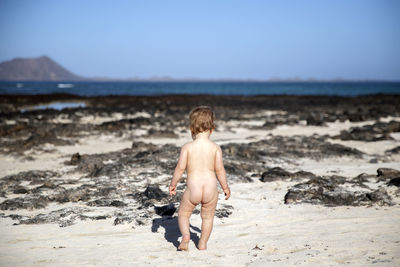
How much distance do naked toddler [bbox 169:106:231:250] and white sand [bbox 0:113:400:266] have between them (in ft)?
1.05

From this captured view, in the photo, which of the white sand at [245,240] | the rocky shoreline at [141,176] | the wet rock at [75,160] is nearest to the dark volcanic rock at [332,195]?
the rocky shoreline at [141,176]

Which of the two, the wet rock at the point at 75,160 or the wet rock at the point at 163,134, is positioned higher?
the wet rock at the point at 163,134

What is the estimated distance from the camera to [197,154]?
12.7ft

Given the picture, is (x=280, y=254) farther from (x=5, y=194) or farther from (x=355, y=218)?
(x=5, y=194)

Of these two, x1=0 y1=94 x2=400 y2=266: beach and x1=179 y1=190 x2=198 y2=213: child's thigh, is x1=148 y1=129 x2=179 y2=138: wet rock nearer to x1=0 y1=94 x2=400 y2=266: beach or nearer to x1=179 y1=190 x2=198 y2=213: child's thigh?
x1=0 y1=94 x2=400 y2=266: beach

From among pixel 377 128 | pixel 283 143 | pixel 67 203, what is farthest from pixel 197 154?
pixel 377 128

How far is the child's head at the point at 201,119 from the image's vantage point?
12.6ft

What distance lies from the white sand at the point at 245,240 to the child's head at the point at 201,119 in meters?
1.32

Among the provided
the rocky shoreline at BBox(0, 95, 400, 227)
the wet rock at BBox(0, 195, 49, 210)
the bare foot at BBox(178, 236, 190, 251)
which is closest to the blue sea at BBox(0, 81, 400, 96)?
the rocky shoreline at BBox(0, 95, 400, 227)

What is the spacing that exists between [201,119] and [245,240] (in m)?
1.54

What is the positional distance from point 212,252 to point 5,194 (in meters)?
4.62

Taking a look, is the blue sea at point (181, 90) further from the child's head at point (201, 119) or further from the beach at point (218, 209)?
the child's head at point (201, 119)

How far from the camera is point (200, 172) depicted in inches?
153

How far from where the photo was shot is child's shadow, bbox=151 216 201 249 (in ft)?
14.3
